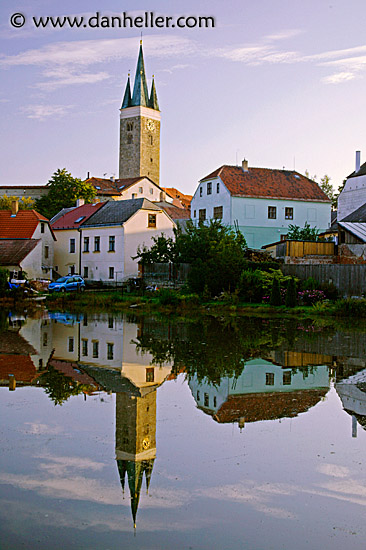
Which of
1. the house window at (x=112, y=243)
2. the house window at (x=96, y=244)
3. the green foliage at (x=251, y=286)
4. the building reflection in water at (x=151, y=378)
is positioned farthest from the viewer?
the house window at (x=96, y=244)

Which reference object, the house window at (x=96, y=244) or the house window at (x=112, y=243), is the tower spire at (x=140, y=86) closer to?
the house window at (x=96, y=244)

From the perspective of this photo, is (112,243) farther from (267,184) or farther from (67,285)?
(267,184)

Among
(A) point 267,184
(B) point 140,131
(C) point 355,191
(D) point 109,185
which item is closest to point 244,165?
(A) point 267,184

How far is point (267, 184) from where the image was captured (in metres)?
56.9

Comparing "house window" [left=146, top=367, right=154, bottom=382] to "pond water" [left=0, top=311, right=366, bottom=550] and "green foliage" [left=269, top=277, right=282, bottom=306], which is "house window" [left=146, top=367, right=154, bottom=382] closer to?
"pond water" [left=0, top=311, right=366, bottom=550]

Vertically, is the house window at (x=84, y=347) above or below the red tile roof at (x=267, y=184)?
below

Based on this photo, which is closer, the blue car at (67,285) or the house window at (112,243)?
the blue car at (67,285)

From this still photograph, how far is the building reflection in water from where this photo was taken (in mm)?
7852

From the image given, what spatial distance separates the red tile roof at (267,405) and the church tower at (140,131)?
11590 cm

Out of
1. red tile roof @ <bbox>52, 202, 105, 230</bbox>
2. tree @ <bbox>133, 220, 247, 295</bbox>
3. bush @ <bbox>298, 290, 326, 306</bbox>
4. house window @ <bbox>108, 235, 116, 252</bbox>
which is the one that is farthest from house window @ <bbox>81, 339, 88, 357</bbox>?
red tile roof @ <bbox>52, 202, 105, 230</bbox>

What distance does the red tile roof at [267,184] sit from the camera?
181ft

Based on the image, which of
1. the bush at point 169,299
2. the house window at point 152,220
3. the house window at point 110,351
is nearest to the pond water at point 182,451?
the house window at point 110,351

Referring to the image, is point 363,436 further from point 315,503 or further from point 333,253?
point 333,253

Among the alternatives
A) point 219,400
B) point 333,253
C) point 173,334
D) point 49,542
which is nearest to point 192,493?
point 49,542
